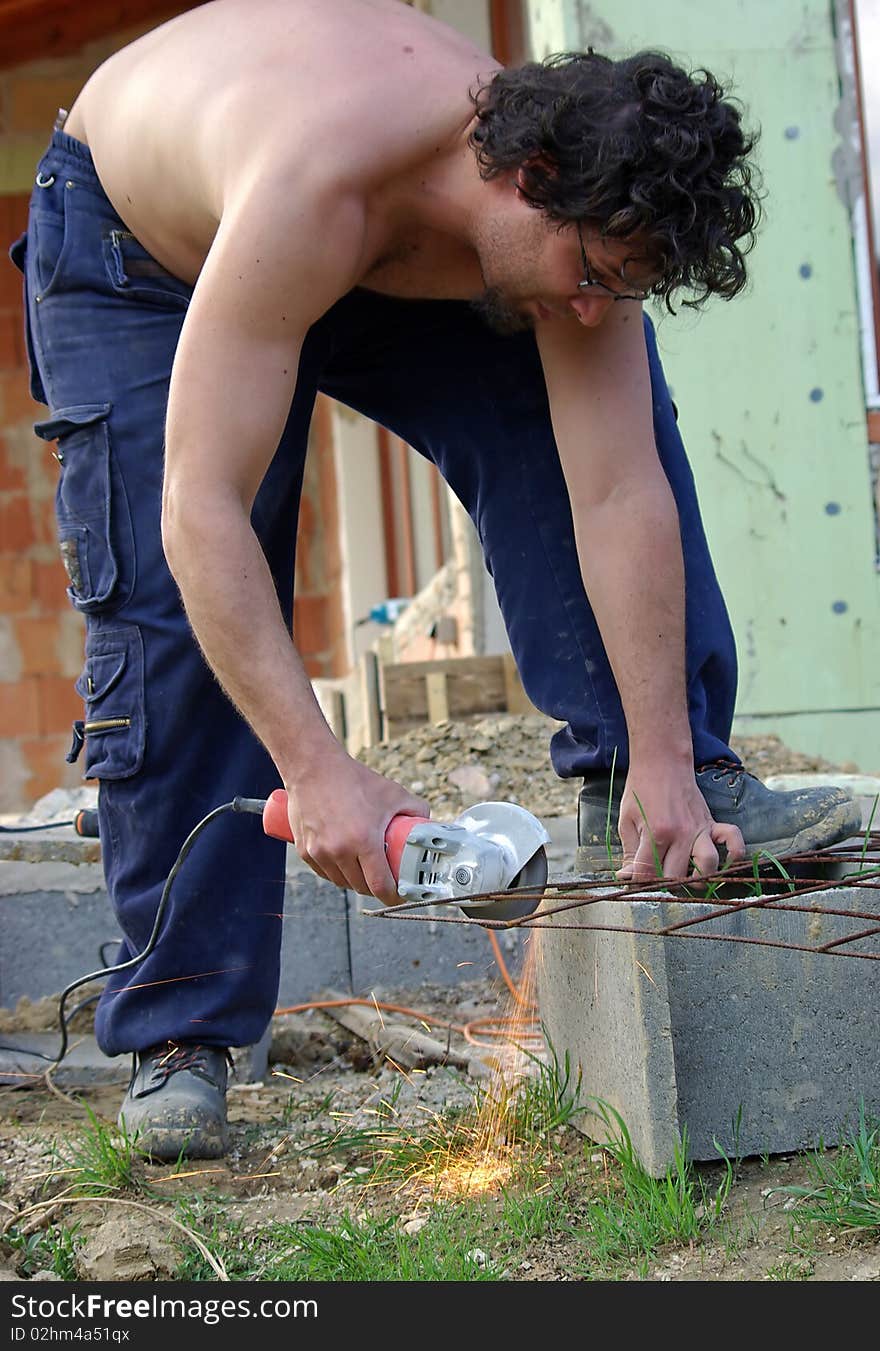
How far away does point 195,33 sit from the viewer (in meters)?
2.31

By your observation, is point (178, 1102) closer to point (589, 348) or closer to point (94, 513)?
point (94, 513)

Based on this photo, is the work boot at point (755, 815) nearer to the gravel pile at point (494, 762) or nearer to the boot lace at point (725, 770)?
the boot lace at point (725, 770)

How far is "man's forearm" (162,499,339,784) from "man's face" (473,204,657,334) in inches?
23.1

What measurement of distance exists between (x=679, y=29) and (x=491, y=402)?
256cm

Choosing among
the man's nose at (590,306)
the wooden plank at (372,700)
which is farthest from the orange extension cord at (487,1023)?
the wooden plank at (372,700)

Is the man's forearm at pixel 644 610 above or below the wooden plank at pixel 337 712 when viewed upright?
above

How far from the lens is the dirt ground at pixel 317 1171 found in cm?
178

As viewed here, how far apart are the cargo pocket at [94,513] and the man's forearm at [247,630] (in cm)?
53

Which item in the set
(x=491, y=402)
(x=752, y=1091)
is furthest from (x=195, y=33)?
(x=752, y=1091)

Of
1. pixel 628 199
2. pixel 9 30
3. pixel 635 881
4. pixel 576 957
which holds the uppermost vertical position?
pixel 9 30

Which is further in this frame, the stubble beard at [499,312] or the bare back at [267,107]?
the stubble beard at [499,312]

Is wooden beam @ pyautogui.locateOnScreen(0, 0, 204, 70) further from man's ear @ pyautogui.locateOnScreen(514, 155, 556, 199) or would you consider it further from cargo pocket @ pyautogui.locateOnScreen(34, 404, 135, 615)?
man's ear @ pyautogui.locateOnScreen(514, 155, 556, 199)

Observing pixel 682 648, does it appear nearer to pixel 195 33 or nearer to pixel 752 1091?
pixel 752 1091

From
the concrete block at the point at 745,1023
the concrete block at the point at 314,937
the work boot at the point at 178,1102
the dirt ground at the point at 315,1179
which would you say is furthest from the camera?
the concrete block at the point at 314,937
